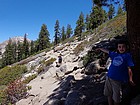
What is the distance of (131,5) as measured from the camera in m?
4.24

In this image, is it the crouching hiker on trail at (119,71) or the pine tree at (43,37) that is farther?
the pine tree at (43,37)

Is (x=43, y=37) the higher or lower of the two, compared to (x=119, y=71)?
higher

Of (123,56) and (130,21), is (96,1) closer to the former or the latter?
(130,21)

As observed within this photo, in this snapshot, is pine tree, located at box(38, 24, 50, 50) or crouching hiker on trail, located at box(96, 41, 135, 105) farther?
pine tree, located at box(38, 24, 50, 50)

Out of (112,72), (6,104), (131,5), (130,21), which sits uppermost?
(131,5)

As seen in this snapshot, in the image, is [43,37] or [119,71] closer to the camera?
[119,71]

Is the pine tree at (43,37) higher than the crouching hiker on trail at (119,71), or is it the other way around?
the pine tree at (43,37)

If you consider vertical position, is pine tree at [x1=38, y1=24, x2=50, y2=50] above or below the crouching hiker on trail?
above

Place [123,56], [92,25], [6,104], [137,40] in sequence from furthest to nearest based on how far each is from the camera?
[92,25]
[6,104]
[137,40]
[123,56]

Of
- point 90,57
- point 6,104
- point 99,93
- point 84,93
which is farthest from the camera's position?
point 90,57

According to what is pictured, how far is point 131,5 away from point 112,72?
5.43 ft

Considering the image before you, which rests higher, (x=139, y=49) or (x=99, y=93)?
(x=139, y=49)

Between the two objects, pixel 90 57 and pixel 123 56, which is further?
pixel 90 57

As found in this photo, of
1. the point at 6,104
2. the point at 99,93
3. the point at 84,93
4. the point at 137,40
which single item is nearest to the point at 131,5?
the point at 137,40
